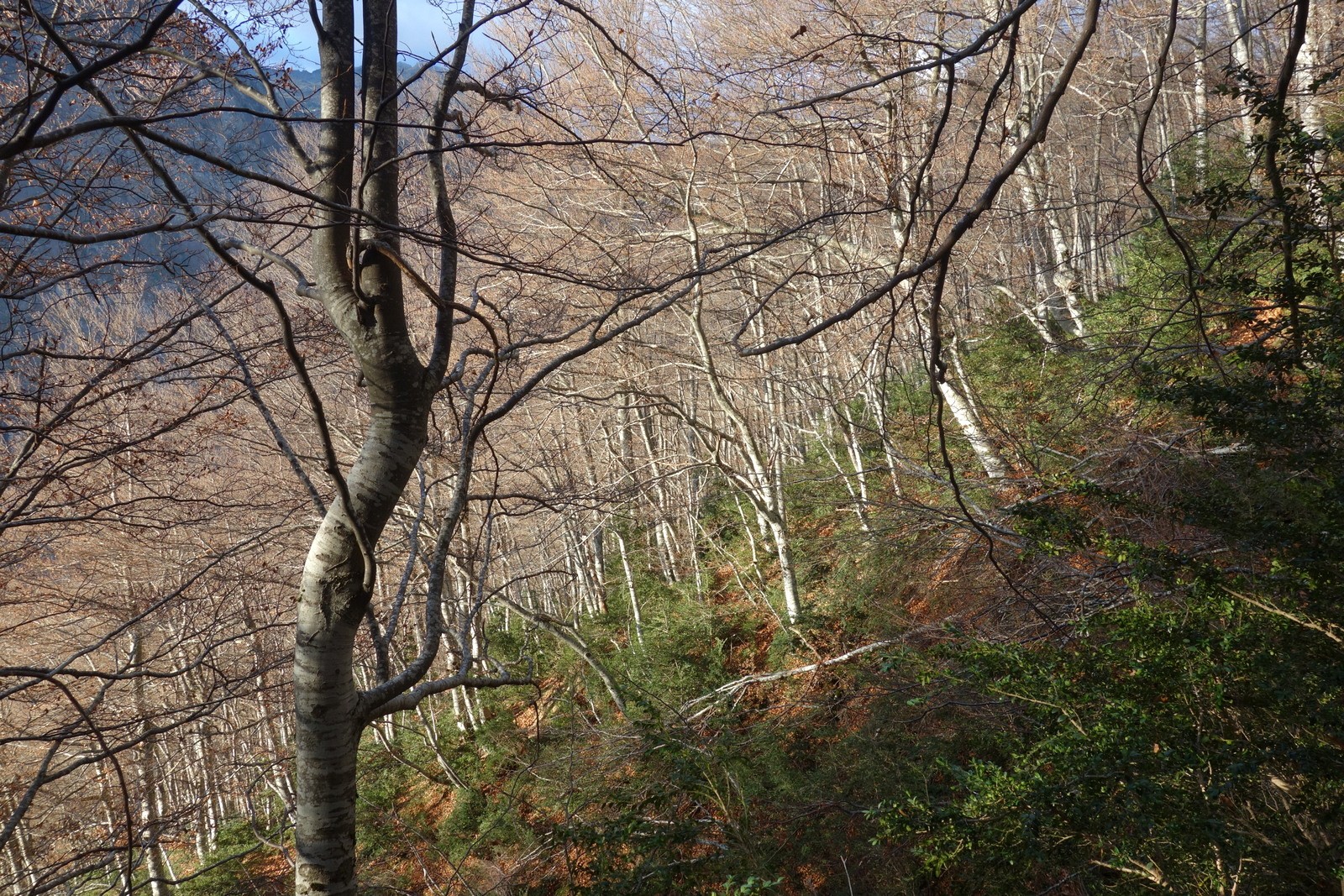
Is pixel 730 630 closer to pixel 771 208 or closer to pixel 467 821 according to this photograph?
pixel 467 821

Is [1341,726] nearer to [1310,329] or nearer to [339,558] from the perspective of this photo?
[1310,329]

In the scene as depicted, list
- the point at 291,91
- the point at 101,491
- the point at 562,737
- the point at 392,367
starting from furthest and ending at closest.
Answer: the point at 562,737 < the point at 101,491 < the point at 291,91 < the point at 392,367

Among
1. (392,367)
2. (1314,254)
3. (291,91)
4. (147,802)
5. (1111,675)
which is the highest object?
(291,91)

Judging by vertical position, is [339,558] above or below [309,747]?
above

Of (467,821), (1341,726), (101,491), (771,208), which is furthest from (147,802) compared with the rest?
(1341,726)

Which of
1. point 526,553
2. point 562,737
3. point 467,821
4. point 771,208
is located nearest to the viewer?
point 562,737

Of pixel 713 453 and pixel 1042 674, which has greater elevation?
pixel 713 453

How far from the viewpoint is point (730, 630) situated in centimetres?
985

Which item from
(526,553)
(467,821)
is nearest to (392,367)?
(467,821)

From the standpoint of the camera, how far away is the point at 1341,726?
2.44 meters

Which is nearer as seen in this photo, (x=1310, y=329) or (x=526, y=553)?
(x=1310, y=329)

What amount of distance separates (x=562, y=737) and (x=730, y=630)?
3087mm

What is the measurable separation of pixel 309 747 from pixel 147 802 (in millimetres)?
9451

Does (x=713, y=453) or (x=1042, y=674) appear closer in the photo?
(x=1042, y=674)
